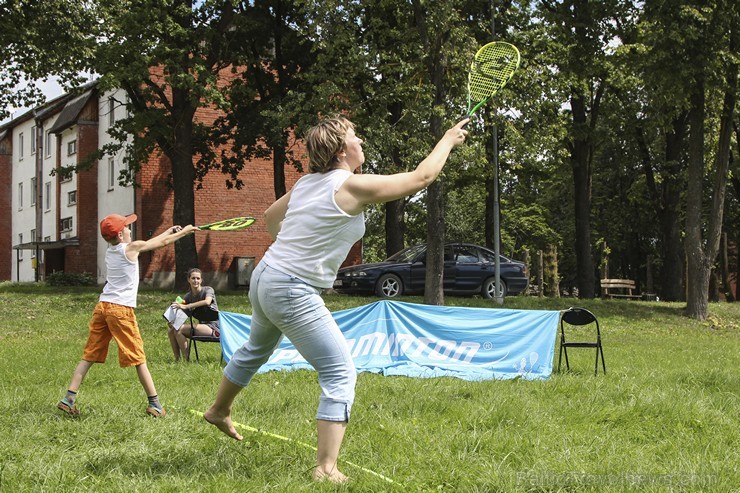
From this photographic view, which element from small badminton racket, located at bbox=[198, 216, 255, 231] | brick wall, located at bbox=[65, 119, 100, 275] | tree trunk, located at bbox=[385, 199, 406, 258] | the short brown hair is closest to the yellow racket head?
the short brown hair

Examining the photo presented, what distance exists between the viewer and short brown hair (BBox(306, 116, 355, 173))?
4.68m

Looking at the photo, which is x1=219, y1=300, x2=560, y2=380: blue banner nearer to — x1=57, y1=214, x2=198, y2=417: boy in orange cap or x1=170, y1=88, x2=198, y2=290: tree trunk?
x1=57, y1=214, x2=198, y2=417: boy in orange cap

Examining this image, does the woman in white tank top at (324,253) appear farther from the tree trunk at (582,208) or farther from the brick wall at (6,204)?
the brick wall at (6,204)

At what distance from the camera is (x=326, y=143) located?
15.3ft

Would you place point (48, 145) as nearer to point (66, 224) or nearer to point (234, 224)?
point (66, 224)

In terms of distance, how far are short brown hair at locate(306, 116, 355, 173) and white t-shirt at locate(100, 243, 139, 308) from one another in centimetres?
347

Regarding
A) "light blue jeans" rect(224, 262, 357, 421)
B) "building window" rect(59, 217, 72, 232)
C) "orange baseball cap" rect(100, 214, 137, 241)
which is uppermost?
"building window" rect(59, 217, 72, 232)

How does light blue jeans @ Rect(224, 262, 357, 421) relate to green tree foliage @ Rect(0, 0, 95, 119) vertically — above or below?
below

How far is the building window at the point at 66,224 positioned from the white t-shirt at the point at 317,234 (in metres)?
44.0

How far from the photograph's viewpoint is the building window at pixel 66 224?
150 feet

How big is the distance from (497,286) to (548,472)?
1944 centimetres

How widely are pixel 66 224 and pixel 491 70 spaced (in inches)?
1707

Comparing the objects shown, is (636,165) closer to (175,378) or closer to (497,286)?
(497,286)

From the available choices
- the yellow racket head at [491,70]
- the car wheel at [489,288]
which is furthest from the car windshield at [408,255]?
the yellow racket head at [491,70]
